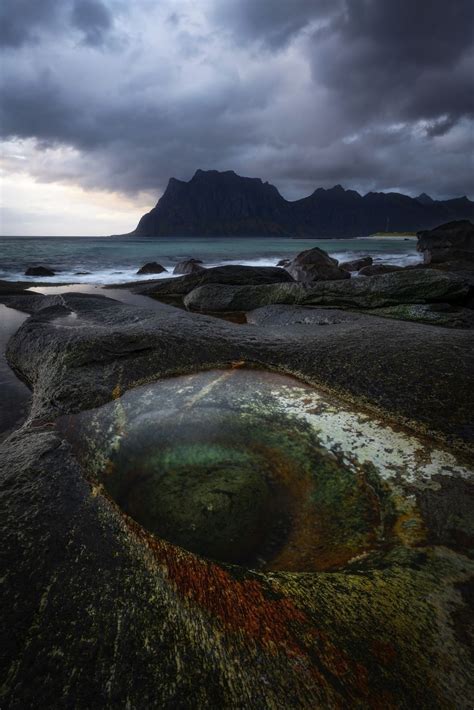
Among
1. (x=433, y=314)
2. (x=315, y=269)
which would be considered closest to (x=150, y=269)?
(x=315, y=269)

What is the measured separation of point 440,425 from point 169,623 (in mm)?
2104

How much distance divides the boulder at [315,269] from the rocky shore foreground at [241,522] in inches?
434

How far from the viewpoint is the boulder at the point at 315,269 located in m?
14.4

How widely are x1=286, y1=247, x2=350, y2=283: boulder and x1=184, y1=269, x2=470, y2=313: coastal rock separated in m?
6.79

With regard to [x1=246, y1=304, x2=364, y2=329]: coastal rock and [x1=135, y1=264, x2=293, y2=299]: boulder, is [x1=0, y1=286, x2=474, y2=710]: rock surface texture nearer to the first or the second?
[x1=246, y1=304, x2=364, y2=329]: coastal rock

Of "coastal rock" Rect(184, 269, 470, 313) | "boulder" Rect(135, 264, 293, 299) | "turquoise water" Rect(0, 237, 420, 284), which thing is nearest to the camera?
"coastal rock" Rect(184, 269, 470, 313)

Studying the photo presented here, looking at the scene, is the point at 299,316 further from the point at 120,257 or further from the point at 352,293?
the point at 120,257

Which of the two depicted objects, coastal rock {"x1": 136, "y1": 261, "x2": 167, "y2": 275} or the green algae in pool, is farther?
coastal rock {"x1": 136, "y1": 261, "x2": 167, "y2": 275}

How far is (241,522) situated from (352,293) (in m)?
6.01

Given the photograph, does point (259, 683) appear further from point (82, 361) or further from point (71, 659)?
point (82, 361)

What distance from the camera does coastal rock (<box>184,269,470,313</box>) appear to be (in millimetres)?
6359

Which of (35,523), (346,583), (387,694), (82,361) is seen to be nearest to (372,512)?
(346,583)

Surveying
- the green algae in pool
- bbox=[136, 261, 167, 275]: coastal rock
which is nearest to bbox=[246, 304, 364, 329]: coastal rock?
the green algae in pool

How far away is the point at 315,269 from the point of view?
14.6m
